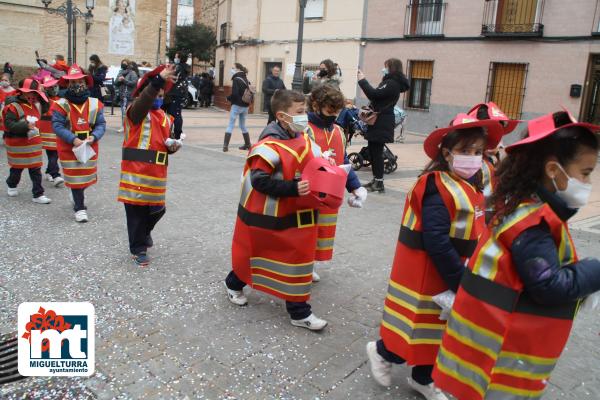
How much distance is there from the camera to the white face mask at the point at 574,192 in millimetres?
1918

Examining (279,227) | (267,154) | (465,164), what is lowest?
(279,227)

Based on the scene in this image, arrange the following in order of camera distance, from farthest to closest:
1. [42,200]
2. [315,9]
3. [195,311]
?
[315,9], [42,200], [195,311]

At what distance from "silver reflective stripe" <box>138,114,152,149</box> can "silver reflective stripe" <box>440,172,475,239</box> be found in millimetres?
2866

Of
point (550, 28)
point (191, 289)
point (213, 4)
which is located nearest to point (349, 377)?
point (191, 289)

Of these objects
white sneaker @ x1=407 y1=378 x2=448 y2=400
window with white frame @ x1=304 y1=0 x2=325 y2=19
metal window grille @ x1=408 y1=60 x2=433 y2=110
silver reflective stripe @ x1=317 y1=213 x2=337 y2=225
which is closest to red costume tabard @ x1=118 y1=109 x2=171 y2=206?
silver reflective stripe @ x1=317 y1=213 x2=337 y2=225

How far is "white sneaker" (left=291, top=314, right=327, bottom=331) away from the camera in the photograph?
3.59m

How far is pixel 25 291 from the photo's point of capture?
3988 mm

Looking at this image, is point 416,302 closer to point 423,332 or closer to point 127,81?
point 423,332

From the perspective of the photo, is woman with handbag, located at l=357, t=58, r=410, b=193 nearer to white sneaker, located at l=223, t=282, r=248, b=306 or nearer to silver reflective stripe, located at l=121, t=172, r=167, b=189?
silver reflective stripe, located at l=121, t=172, r=167, b=189

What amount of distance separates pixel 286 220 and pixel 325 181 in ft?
1.53

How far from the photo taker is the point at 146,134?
460cm

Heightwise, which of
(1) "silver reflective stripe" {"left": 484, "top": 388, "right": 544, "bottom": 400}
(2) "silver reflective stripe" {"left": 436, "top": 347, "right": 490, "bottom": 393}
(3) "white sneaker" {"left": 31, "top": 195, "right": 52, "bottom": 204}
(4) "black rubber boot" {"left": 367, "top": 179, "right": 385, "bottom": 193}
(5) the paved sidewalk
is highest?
(2) "silver reflective stripe" {"left": 436, "top": 347, "right": 490, "bottom": 393}

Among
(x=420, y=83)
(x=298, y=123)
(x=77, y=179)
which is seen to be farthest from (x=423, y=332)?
(x=420, y=83)

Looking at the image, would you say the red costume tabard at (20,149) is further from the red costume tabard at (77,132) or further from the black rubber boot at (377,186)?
the black rubber boot at (377,186)
